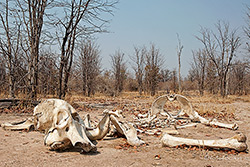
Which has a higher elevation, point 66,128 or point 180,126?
point 66,128

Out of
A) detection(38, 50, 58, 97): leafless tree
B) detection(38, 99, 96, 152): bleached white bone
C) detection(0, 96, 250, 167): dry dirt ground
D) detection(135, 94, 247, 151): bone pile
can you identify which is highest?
detection(38, 50, 58, 97): leafless tree

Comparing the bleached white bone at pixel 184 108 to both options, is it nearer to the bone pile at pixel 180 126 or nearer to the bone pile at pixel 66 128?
the bone pile at pixel 180 126

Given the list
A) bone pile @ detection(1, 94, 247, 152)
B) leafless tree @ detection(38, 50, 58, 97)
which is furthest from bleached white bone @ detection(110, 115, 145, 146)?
leafless tree @ detection(38, 50, 58, 97)

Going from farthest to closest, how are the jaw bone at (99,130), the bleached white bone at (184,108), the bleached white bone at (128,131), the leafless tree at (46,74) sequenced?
the leafless tree at (46,74) → the bleached white bone at (184,108) → the jaw bone at (99,130) → the bleached white bone at (128,131)

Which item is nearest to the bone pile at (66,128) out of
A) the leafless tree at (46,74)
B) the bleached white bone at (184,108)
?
the bleached white bone at (184,108)

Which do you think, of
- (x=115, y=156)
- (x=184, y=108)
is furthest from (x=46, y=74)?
(x=115, y=156)

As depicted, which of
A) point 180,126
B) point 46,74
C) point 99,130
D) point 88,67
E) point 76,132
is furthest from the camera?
→ point 88,67

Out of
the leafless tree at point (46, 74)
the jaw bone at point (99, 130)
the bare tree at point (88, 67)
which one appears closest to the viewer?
the jaw bone at point (99, 130)

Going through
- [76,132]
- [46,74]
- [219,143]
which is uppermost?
[46,74]

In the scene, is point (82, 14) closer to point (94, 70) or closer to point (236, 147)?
point (236, 147)

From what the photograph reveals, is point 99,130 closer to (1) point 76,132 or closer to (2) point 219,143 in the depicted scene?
(1) point 76,132

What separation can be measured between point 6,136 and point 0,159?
1557 millimetres

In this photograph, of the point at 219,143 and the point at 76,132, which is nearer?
the point at 76,132

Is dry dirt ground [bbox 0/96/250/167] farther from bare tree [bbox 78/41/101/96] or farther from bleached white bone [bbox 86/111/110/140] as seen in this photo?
bare tree [bbox 78/41/101/96]
